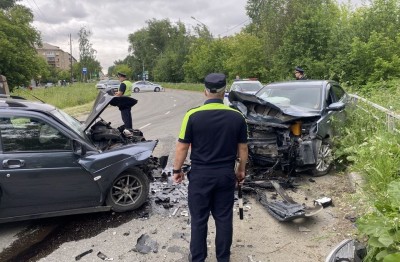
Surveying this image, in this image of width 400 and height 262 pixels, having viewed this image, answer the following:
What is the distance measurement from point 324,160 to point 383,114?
1.44 metres

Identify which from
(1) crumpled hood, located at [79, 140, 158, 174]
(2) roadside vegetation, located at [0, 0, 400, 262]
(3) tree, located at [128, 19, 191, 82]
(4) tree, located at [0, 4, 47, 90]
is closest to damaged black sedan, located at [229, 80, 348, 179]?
(2) roadside vegetation, located at [0, 0, 400, 262]

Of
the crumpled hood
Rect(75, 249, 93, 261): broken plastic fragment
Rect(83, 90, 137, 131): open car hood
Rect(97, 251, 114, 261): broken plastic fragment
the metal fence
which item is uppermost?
Rect(83, 90, 137, 131): open car hood

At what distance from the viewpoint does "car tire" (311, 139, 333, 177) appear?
21.0 feet

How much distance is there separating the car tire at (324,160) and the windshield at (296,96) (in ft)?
2.45

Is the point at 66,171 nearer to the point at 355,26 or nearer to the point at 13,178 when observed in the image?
the point at 13,178

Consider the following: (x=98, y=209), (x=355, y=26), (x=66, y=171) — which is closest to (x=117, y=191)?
(x=98, y=209)

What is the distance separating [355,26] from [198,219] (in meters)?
18.3

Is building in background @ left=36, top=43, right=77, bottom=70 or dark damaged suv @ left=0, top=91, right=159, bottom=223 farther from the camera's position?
building in background @ left=36, top=43, right=77, bottom=70

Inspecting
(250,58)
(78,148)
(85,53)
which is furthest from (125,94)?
(85,53)

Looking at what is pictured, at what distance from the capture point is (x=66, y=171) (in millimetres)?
4418

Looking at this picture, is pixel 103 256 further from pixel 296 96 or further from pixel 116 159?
Result: pixel 296 96

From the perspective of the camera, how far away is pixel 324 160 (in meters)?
6.52

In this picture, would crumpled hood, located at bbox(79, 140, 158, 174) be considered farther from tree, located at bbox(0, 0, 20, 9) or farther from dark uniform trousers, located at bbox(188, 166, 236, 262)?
tree, located at bbox(0, 0, 20, 9)

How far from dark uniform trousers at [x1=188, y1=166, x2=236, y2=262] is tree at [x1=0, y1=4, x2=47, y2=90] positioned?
32.5m
